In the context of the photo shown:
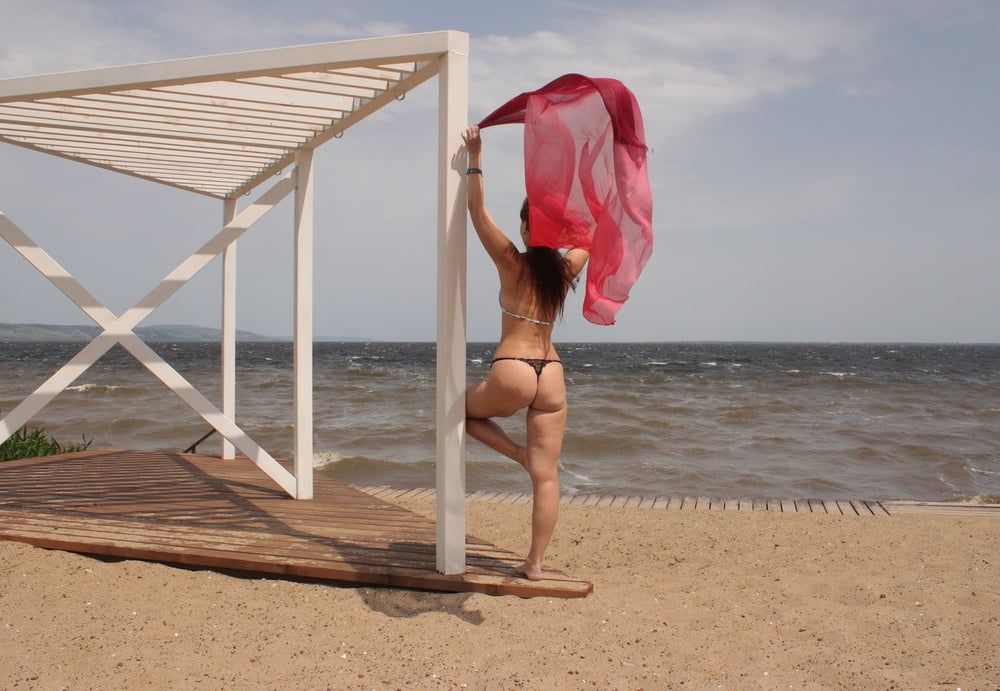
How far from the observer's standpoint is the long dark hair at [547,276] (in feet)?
11.3

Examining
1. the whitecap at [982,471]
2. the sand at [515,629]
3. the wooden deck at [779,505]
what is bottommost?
the whitecap at [982,471]

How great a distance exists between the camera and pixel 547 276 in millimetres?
3441

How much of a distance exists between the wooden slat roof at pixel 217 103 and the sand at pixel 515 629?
7.96ft

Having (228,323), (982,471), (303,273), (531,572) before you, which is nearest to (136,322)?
(303,273)

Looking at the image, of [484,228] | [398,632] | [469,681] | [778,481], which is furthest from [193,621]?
[778,481]

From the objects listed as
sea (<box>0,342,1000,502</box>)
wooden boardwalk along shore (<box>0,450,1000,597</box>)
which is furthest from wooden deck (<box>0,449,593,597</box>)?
sea (<box>0,342,1000,502</box>)

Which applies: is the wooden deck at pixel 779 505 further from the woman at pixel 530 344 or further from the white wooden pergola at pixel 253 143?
the woman at pixel 530 344

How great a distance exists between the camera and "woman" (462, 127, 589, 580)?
3430mm

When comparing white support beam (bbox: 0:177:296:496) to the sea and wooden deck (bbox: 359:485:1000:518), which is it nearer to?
wooden deck (bbox: 359:485:1000:518)

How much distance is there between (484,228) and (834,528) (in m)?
3.89

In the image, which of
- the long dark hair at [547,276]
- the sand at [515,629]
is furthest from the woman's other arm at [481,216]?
the sand at [515,629]

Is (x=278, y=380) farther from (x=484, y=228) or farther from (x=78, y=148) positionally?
(x=484, y=228)

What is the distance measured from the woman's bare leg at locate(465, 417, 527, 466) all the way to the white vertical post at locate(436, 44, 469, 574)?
56 millimetres

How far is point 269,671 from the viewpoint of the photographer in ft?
9.61
